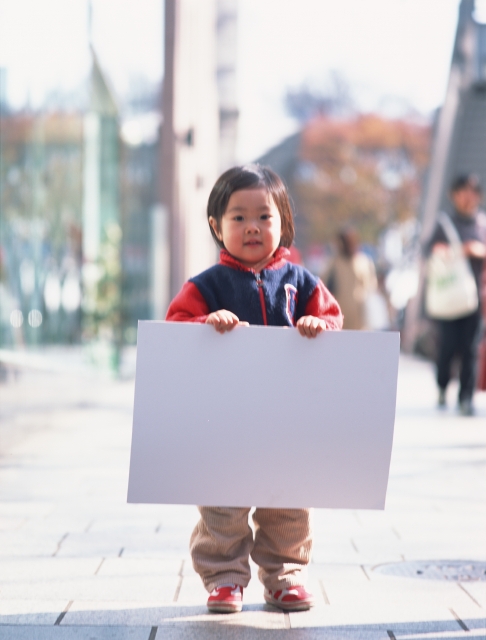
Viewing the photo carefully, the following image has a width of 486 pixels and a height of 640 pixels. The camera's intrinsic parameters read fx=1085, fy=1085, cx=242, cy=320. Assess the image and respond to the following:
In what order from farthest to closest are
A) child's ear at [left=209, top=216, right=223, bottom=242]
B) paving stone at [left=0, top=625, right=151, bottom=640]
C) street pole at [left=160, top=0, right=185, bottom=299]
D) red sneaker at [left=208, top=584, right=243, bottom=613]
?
street pole at [left=160, top=0, right=185, bottom=299] → child's ear at [left=209, top=216, right=223, bottom=242] → red sneaker at [left=208, top=584, right=243, bottom=613] → paving stone at [left=0, top=625, right=151, bottom=640]

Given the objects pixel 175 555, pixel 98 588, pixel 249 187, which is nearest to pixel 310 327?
pixel 249 187

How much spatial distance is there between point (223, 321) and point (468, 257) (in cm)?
621

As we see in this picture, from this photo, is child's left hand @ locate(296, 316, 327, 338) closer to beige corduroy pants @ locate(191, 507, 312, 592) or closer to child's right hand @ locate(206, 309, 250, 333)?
child's right hand @ locate(206, 309, 250, 333)

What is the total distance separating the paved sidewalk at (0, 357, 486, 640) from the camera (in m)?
3.13

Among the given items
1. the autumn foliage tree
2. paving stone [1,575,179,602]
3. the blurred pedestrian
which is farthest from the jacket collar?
the autumn foliage tree

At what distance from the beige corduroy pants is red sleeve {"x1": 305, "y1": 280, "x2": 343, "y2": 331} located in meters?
0.59

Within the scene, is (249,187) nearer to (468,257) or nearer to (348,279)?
(468,257)

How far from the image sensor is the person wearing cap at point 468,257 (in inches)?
349

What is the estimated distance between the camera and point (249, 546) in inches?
133

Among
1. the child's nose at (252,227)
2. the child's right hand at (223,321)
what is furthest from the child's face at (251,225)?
the child's right hand at (223,321)

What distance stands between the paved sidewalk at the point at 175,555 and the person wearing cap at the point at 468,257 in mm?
1821

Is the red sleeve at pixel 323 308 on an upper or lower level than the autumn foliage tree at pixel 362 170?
lower

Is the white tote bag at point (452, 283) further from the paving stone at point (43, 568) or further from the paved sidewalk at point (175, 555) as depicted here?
the paving stone at point (43, 568)

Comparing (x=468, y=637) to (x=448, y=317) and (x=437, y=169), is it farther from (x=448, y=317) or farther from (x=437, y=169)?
(x=437, y=169)
